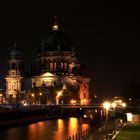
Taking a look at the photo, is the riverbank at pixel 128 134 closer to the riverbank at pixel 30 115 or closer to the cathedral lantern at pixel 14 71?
the riverbank at pixel 30 115

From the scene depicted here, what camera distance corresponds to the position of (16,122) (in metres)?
84.2

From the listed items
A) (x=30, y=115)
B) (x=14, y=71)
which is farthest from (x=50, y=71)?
(x=30, y=115)

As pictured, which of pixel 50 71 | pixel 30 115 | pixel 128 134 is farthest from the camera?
pixel 50 71

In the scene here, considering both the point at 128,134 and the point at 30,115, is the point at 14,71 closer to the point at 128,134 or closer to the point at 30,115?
the point at 30,115

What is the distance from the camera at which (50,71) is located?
15875 centimetres

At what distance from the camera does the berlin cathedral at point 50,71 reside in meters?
153

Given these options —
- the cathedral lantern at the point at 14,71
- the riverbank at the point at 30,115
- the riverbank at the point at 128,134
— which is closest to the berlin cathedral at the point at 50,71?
the cathedral lantern at the point at 14,71

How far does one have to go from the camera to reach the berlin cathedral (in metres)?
153

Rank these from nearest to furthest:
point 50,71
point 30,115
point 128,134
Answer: point 128,134
point 30,115
point 50,71

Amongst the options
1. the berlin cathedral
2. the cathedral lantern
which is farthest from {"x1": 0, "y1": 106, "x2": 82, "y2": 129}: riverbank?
the cathedral lantern

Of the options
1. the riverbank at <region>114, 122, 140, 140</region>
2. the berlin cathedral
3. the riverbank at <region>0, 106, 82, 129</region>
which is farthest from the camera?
the berlin cathedral

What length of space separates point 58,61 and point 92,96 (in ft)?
70.5

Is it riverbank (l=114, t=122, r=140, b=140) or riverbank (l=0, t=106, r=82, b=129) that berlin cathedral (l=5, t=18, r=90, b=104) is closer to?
riverbank (l=0, t=106, r=82, b=129)

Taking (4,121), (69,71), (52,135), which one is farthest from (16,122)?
(69,71)
